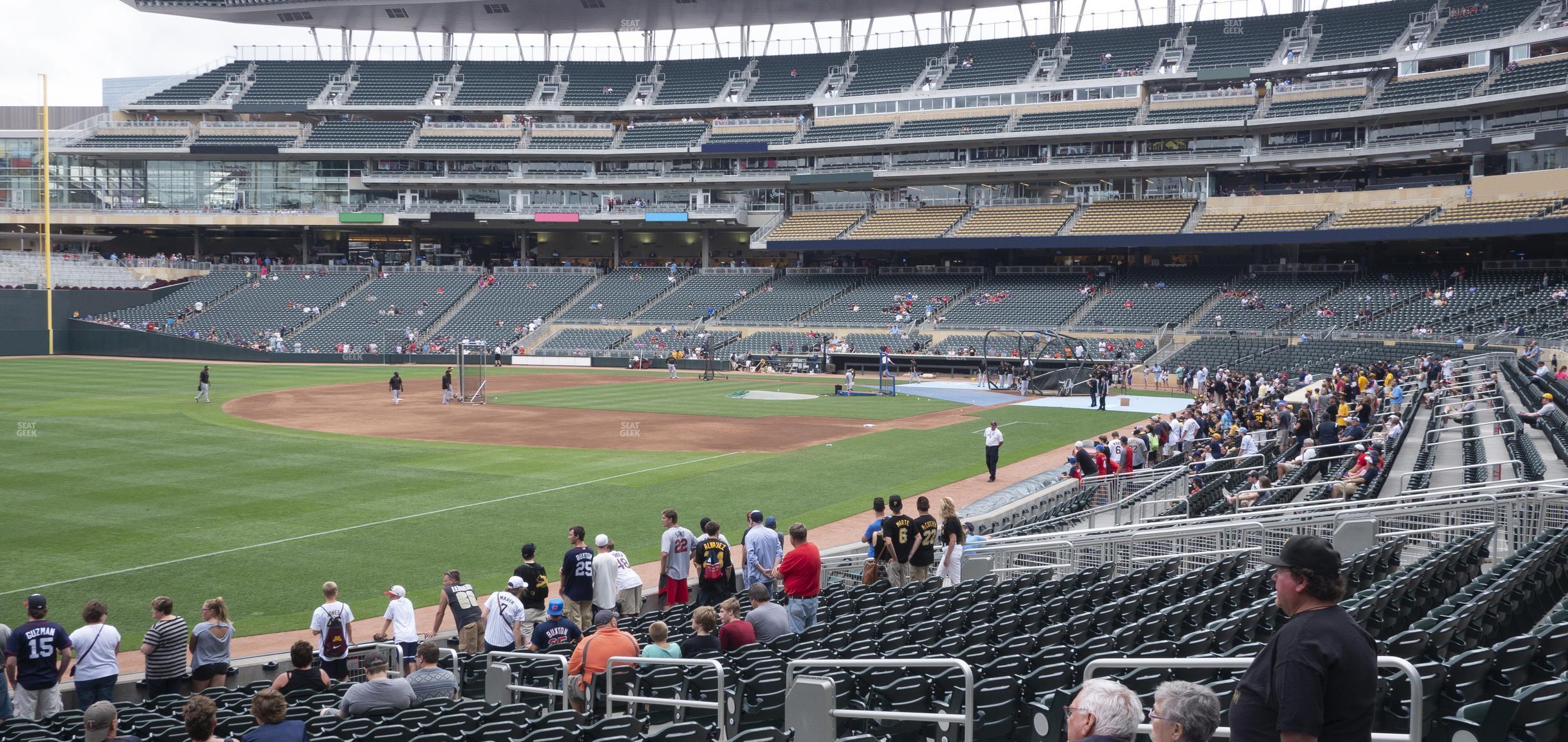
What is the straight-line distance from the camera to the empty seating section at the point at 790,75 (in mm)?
81562

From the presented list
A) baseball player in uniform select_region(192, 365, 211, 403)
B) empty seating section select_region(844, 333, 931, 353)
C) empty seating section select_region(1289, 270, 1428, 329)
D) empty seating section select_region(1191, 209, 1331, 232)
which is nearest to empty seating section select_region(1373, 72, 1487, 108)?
empty seating section select_region(1191, 209, 1331, 232)

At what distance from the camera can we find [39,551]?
17891mm

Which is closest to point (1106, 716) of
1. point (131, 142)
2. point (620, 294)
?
point (620, 294)

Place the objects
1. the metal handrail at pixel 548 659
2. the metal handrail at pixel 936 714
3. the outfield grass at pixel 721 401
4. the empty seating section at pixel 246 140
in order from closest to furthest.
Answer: the metal handrail at pixel 936 714, the metal handrail at pixel 548 659, the outfield grass at pixel 721 401, the empty seating section at pixel 246 140

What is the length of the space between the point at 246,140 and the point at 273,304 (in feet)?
54.5

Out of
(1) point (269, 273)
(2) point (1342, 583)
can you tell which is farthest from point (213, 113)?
(2) point (1342, 583)

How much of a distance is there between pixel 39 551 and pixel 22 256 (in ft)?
230

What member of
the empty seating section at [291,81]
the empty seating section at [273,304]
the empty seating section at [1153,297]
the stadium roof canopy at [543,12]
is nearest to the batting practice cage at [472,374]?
the empty seating section at [273,304]

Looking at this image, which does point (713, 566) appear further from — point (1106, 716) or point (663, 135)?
point (663, 135)

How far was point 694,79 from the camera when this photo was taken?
85812mm

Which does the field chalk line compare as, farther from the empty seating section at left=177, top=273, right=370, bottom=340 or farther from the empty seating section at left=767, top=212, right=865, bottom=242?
the empty seating section at left=177, top=273, right=370, bottom=340

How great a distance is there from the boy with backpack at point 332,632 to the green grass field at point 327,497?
3.67m

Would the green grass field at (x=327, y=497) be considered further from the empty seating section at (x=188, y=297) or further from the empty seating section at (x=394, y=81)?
the empty seating section at (x=394, y=81)

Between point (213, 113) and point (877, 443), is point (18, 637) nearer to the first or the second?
point (877, 443)
